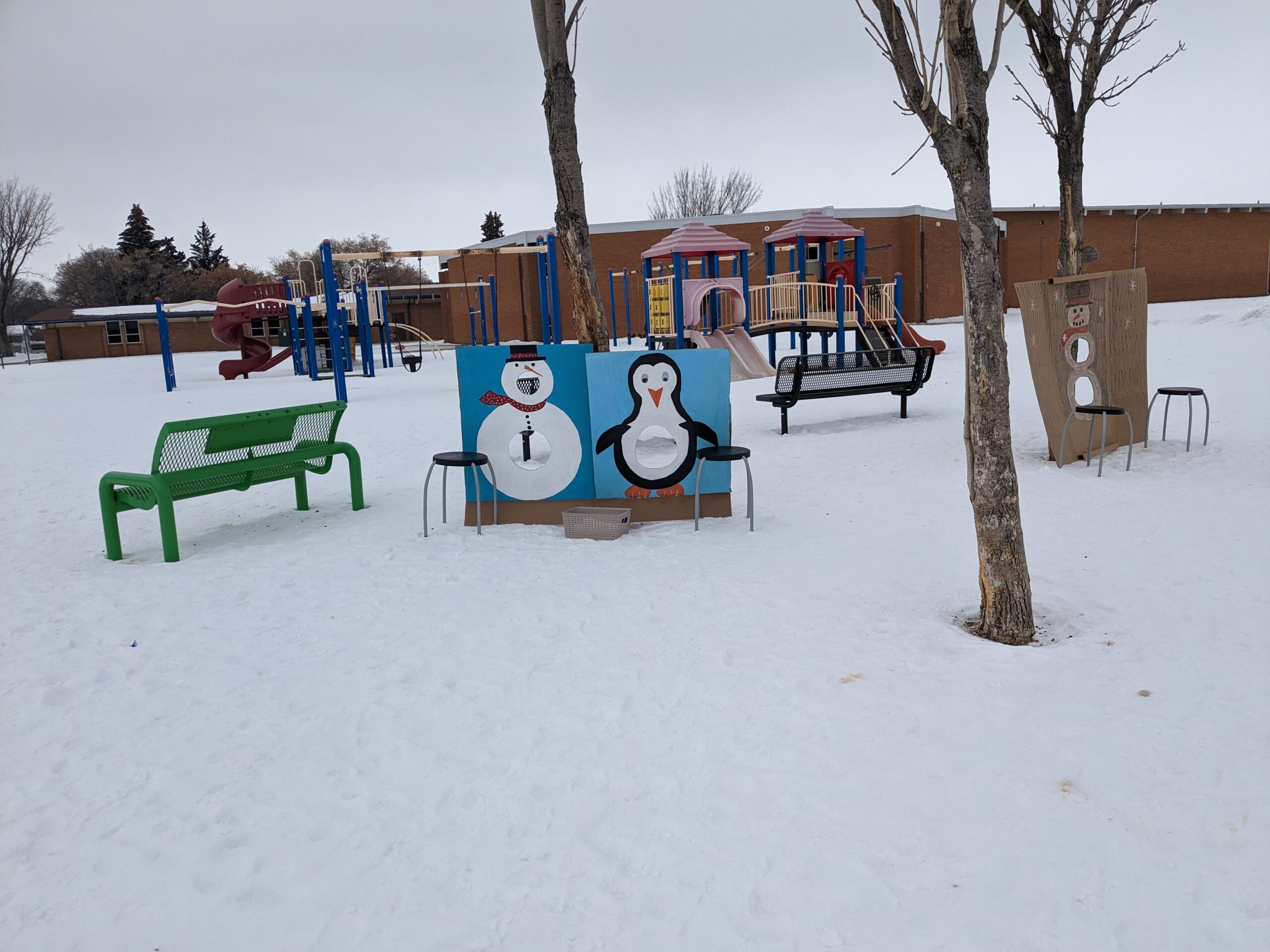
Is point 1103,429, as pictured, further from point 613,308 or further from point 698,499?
point 613,308

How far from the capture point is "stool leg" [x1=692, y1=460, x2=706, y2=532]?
249 inches

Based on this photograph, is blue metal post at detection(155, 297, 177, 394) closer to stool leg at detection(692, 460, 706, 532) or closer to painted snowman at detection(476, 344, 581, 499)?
painted snowman at detection(476, 344, 581, 499)

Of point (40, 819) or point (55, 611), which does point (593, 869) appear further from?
point (55, 611)

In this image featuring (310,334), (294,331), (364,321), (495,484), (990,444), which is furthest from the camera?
(294,331)

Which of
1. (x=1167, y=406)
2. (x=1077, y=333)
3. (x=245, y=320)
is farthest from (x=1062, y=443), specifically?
(x=245, y=320)

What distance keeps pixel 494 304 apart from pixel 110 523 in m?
16.4

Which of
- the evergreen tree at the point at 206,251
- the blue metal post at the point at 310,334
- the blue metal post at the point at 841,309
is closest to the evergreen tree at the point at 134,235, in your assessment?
the evergreen tree at the point at 206,251

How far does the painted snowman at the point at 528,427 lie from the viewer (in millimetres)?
6762

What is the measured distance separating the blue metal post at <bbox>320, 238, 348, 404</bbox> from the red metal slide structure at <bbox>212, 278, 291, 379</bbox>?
6.13m

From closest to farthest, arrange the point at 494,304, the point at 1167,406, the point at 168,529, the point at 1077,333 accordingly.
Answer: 1. the point at 168,529
2. the point at 1077,333
3. the point at 1167,406
4. the point at 494,304

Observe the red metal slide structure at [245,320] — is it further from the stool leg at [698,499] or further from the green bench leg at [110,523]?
the stool leg at [698,499]

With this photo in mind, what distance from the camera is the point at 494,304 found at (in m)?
21.6

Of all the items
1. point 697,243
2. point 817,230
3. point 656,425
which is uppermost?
point 817,230

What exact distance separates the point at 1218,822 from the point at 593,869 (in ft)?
6.33
